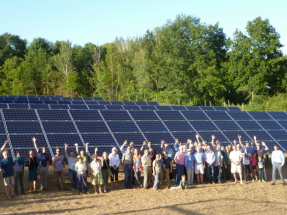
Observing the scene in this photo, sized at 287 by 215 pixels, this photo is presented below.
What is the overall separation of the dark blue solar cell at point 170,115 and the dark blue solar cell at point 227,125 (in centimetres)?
248

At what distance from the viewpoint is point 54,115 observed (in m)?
16.9

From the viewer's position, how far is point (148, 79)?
62.0 m

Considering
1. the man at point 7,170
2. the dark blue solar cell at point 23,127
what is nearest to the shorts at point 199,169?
the dark blue solar cell at point 23,127

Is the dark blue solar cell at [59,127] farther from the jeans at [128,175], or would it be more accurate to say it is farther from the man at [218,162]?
the man at [218,162]

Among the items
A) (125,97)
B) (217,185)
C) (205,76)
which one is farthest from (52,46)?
(217,185)

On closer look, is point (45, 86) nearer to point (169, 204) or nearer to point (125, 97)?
point (125, 97)

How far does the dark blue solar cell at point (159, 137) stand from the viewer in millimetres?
16659

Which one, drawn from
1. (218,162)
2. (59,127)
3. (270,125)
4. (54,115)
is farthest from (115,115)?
(270,125)

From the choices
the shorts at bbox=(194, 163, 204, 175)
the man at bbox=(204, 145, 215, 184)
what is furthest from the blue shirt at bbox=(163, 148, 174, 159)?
the man at bbox=(204, 145, 215, 184)

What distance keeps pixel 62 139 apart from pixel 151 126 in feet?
17.6

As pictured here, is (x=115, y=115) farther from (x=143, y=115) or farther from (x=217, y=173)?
(x=217, y=173)

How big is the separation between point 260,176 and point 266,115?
8750 mm

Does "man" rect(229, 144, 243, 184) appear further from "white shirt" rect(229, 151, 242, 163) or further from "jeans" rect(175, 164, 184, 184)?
"jeans" rect(175, 164, 184, 184)

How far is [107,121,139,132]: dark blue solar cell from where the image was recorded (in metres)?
17.0
